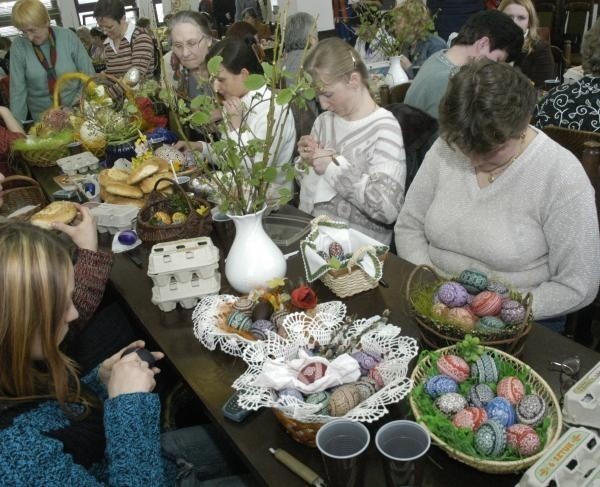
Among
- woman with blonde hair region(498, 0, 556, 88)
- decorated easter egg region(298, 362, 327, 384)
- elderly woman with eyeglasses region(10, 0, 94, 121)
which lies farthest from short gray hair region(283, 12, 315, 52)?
decorated easter egg region(298, 362, 327, 384)

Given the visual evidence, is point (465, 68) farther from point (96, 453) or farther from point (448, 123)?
point (96, 453)

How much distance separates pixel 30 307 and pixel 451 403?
774 millimetres

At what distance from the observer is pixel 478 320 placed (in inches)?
45.1

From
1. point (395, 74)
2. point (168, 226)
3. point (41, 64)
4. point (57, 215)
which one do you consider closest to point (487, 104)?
point (168, 226)

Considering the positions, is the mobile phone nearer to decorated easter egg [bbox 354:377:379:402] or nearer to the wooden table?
the wooden table

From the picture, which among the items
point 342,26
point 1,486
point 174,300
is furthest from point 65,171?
point 342,26

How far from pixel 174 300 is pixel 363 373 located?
2.07 feet

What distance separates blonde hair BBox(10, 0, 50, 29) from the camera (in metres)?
3.64

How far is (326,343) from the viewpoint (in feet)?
3.84

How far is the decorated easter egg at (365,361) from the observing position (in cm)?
107

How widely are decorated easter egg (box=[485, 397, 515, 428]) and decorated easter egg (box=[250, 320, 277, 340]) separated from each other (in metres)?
0.50

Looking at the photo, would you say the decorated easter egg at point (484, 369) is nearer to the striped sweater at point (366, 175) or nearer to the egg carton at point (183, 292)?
the egg carton at point (183, 292)

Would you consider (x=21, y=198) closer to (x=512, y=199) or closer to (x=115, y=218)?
(x=115, y=218)

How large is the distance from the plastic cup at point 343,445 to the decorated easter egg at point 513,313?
1.36 feet
